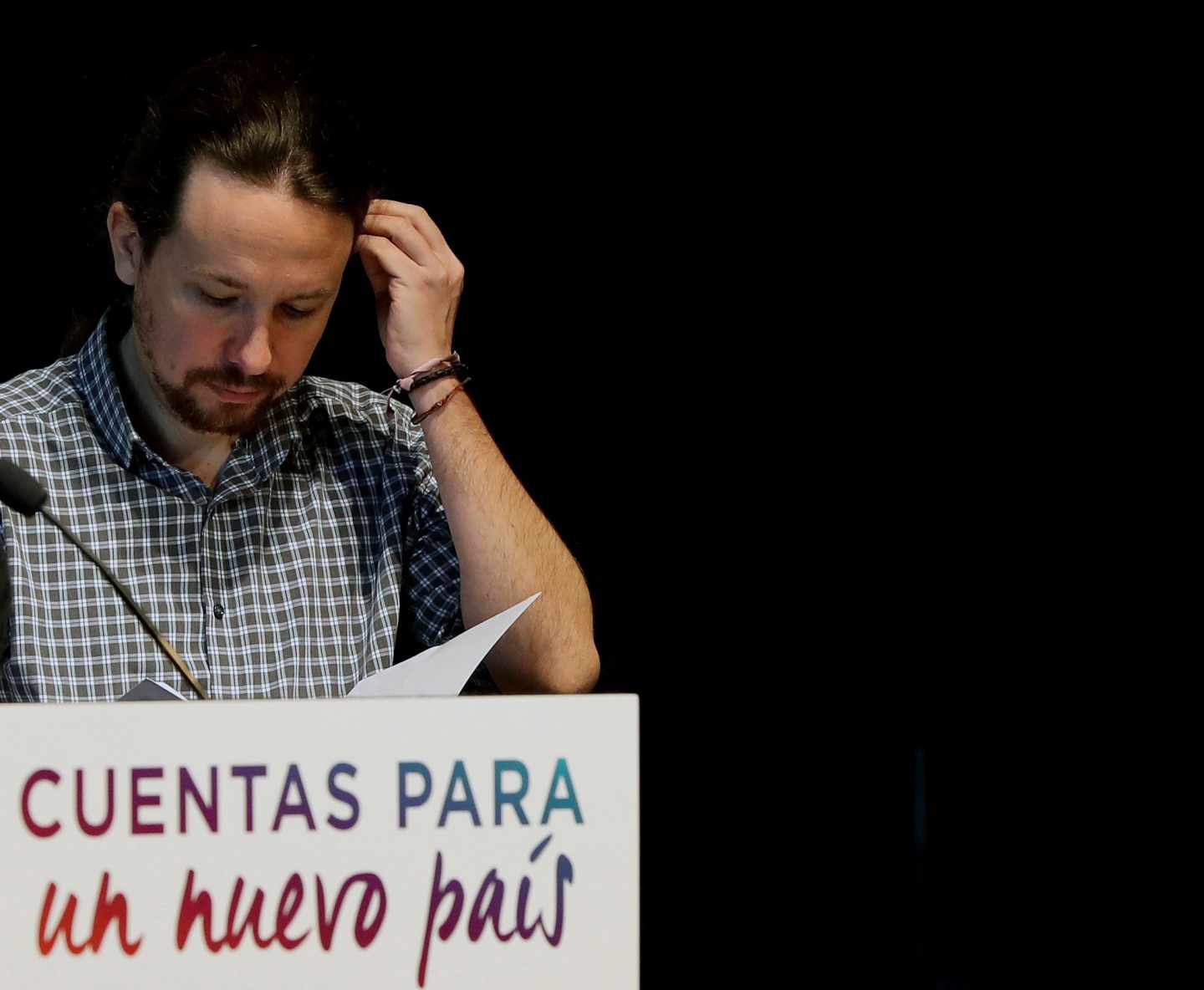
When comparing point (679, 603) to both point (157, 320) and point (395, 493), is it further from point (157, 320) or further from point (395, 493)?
point (157, 320)

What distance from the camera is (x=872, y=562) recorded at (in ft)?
6.87

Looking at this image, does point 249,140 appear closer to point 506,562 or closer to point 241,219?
point 241,219

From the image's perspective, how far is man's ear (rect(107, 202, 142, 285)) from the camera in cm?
129

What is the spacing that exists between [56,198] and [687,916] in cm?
134

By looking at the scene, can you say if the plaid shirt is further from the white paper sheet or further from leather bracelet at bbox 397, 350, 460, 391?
the white paper sheet

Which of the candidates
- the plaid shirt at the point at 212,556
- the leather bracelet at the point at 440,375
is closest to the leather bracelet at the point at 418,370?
the leather bracelet at the point at 440,375

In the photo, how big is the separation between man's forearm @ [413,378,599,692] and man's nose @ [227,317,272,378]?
0.17 metres

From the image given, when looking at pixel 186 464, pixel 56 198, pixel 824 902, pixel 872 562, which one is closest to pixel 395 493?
pixel 186 464

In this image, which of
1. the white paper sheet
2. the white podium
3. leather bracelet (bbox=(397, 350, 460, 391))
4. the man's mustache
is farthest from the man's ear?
the white podium

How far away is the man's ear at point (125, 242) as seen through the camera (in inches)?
50.9

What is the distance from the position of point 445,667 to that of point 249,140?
23.6 inches

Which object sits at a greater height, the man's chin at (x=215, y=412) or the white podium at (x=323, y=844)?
the man's chin at (x=215, y=412)

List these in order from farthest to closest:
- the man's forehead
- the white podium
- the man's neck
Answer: the man's neck < the man's forehead < the white podium

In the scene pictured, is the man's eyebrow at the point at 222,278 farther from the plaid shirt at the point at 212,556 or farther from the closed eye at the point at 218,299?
the plaid shirt at the point at 212,556
